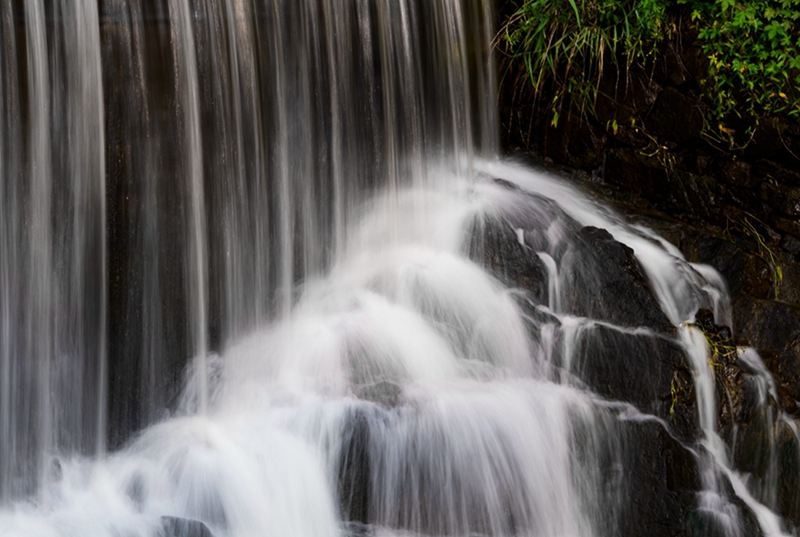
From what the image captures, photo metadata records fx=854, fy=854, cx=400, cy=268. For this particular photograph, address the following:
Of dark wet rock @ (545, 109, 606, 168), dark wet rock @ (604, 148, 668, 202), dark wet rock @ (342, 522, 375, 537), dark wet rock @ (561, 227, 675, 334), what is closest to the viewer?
dark wet rock @ (342, 522, 375, 537)

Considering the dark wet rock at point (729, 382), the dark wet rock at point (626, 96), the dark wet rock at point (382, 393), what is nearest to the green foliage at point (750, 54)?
the dark wet rock at point (626, 96)

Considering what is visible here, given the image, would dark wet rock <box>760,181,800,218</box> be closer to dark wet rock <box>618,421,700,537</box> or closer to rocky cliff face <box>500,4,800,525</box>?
rocky cliff face <box>500,4,800,525</box>

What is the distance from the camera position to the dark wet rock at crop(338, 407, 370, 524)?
3.78 metres

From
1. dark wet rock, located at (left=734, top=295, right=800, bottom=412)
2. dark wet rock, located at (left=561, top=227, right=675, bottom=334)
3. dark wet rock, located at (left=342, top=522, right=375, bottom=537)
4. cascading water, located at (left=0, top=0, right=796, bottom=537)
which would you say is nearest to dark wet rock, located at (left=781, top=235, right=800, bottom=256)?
dark wet rock, located at (left=734, top=295, right=800, bottom=412)

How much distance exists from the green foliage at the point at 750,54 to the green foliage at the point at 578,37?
→ 0.29 m

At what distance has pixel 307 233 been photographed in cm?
486

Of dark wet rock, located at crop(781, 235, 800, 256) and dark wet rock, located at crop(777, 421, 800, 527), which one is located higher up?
dark wet rock, located at crop(781, 235, 800, 256)

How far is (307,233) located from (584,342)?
1.66 metres

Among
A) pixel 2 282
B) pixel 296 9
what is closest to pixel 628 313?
pixel 296 9

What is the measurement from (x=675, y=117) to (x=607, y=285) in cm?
133

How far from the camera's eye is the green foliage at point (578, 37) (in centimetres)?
509

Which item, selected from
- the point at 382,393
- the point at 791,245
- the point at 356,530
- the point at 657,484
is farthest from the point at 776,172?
the point at 356,530

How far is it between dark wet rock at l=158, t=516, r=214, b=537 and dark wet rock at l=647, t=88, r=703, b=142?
3478 mm

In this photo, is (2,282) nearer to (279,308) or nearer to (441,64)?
(279,308)
